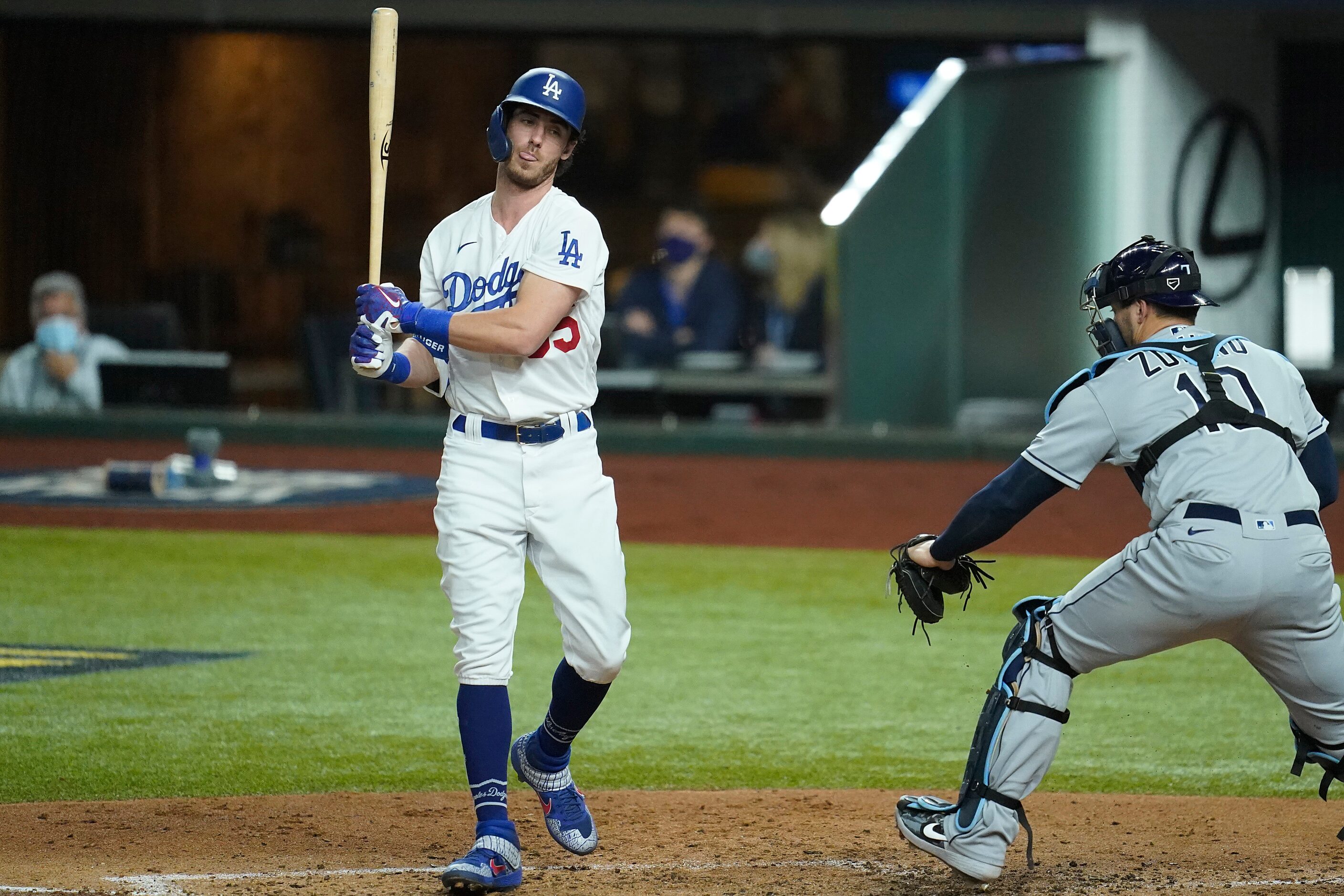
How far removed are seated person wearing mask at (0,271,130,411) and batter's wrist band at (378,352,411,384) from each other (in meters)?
7.56

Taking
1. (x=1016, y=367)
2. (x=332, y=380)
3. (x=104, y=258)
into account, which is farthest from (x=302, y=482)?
(x=104, y=258)

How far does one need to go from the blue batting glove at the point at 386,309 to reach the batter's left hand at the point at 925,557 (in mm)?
1158

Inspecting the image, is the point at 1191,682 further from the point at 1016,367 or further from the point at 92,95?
the point at 92,95

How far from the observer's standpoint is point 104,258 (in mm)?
18000

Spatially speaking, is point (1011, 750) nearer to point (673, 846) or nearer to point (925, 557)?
point (925, 557)

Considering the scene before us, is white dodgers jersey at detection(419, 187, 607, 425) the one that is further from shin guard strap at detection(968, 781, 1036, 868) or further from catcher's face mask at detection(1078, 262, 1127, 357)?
shin guard strap at detection(968, 781, 1036, 868)

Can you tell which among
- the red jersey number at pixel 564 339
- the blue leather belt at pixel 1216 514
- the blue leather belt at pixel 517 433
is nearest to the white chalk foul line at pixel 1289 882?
the blue leather belt at pixel 1216 514

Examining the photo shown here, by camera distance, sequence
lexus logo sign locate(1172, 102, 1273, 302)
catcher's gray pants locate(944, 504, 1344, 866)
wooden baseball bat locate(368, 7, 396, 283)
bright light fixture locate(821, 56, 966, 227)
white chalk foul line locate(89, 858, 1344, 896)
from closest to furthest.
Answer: catcher's gray pants locate(944, 504, 1344, 866)
white chalk foul line locate(89, 858, 1344, 896)
wooden baseball bat locate(368, 7, 396, 283)
bright light fixture locate(821, 56, 966, 227)
lexus logo sign locate(1172, 102, 1273, 302)

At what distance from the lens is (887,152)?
40.3 ft

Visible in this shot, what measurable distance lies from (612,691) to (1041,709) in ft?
8.72

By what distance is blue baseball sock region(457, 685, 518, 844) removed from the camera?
373 cm

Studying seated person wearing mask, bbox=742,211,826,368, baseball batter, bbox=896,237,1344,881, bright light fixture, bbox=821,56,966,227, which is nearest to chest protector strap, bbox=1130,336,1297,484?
baseball batter, bbox=896,237,1344,881

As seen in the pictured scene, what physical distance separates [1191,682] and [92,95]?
14383 millimetres

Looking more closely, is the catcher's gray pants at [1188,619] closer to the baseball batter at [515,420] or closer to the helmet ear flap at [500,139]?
the baseball batter at [515,420]
